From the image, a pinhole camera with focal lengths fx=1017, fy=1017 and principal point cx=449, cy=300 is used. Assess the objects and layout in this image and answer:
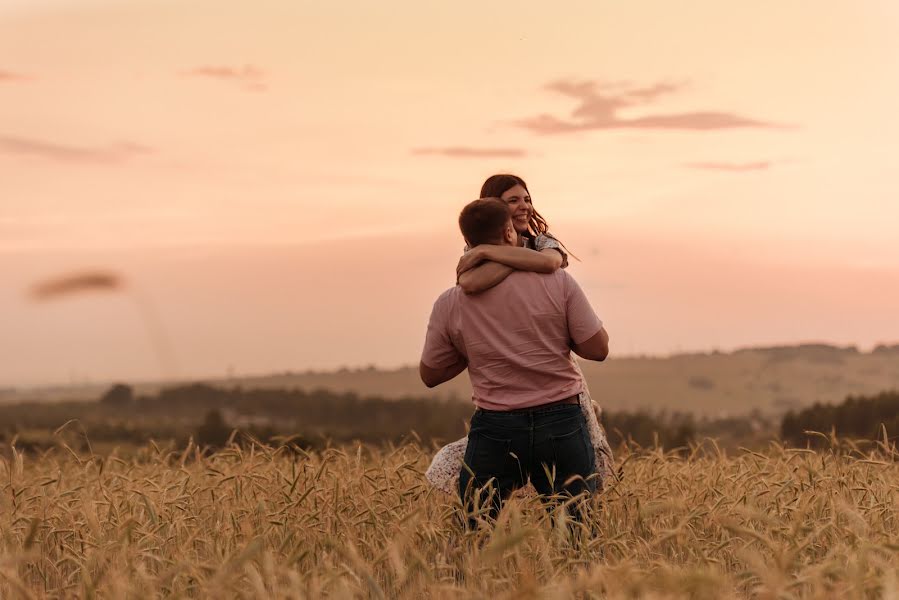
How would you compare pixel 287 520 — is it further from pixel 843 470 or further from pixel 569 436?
pixel 843 470

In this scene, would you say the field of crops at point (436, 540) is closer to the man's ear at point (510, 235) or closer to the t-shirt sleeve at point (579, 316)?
the t-shirt sleeve at point (579, 316)

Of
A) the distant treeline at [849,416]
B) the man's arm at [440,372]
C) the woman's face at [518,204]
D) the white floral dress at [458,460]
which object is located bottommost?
the distant treeline at [849,416]

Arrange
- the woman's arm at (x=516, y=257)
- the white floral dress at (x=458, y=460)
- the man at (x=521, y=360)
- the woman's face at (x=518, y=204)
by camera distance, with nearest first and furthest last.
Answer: the woman's arm at (x=516, y=257) < the man at (x=521, y=360) < the woman's face at (x=518, y=204) < the white floral dress at (x=458, y=460)

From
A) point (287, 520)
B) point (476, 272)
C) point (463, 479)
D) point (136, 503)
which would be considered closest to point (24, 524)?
point (136, 503)

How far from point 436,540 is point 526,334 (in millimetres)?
1208

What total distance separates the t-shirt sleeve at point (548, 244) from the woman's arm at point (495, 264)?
321 millimetres

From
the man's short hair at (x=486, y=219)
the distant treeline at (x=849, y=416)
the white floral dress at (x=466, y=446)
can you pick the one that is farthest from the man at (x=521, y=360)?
the distant treeline at (x=849, y=416)

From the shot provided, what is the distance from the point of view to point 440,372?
18.3 feet

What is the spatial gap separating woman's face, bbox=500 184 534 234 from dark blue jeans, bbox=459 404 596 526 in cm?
105

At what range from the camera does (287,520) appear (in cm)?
582

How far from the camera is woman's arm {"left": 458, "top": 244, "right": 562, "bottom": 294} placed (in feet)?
16.7

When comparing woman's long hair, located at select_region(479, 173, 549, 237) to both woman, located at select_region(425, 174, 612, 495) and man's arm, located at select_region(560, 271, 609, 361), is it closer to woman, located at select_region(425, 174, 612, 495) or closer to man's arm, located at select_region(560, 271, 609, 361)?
woman, located at select_region(425, 174, 612, 495)

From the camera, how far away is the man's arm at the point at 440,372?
5.56 m

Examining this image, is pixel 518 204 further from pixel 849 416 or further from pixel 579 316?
pixel 849 416
